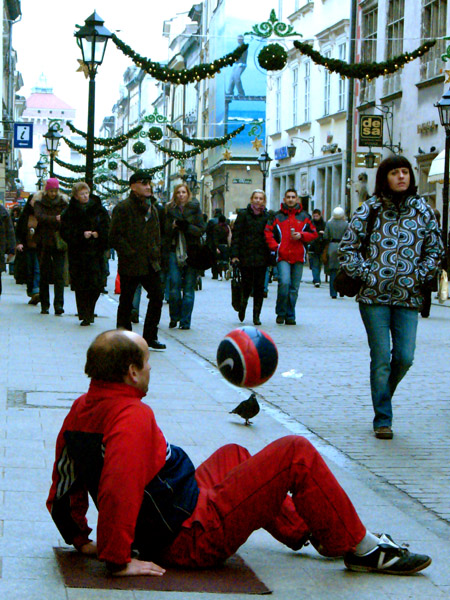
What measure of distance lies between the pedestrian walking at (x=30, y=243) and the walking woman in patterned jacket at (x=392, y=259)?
10300mm

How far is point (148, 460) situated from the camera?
13.4 feet

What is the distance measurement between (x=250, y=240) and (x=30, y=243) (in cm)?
411

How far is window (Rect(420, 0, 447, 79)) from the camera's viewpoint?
2838cm

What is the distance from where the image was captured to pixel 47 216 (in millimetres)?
16031

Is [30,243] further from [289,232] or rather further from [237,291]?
[289,232]

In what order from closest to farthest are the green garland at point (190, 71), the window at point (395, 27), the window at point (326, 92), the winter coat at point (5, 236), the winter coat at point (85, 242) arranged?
the winter coat at point (85, 242) < the winter coat at point (5, 236) < the green garland at point (190, 71) < the window at point (395, 27) < the window at point (326, 92)

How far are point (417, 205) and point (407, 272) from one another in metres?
0.43

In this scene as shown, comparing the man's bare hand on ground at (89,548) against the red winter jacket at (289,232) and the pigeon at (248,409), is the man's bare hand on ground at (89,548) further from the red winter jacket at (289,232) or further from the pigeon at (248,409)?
the red winter jacket at (289,232)

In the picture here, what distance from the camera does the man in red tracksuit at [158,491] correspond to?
158 inches

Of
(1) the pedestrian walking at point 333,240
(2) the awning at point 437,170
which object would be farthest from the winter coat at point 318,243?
(1) the pedestrian walking at point 333,240

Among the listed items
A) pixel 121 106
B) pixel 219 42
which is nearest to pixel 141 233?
pixel 219 42

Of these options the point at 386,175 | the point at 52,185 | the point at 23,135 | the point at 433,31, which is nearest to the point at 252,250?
A: the point at 52,185

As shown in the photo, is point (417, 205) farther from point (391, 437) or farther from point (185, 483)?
point (185, 483)

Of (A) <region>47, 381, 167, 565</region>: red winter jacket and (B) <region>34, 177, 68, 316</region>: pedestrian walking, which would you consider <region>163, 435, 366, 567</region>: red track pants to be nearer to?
(A) <region>47, 381, 167, 565</region>: red winter jacket
